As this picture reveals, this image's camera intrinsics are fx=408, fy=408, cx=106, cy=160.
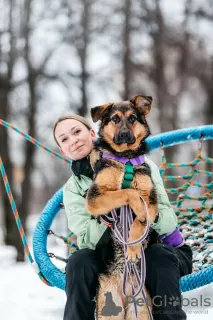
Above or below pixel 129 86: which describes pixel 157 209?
below

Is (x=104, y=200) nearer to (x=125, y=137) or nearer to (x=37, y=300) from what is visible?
(x=125, y=137)

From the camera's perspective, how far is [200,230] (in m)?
2.59

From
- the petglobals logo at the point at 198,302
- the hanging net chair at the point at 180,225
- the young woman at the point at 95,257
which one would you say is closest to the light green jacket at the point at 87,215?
the young woman at the point at 95,257

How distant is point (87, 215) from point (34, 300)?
1.70 metres

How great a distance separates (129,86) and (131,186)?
531cm

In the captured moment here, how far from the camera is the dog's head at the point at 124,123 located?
1539 mm

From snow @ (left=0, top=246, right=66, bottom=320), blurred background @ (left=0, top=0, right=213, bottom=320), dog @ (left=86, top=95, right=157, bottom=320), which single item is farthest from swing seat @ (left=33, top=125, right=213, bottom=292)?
blurred background @ (left=0, top=0, right=213, bottom=320)

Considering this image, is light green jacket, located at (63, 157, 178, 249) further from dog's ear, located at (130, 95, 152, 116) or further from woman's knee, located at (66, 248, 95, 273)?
dog's ear, located at (130, 95, 152, 116)

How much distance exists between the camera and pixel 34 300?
10.2ft

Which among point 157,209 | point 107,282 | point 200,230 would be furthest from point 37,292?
point 157,209

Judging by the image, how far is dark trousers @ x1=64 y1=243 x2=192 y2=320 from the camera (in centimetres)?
150

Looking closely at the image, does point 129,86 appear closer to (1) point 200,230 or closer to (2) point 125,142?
(1) point 200,230

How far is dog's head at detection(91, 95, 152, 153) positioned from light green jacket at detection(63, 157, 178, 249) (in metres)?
0.14

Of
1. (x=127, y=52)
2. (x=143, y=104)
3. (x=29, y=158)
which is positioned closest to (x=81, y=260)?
(x=143, y=104)
